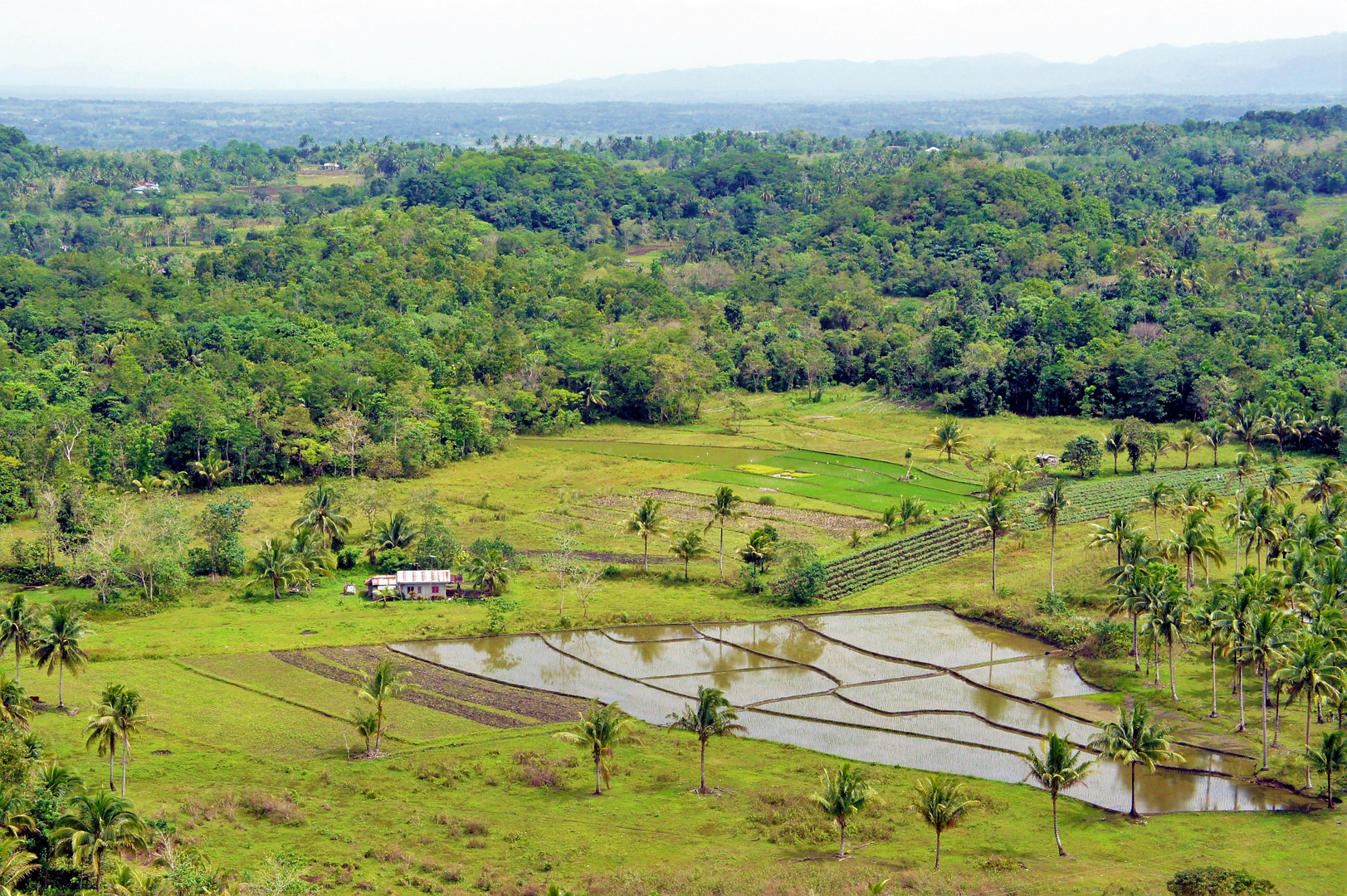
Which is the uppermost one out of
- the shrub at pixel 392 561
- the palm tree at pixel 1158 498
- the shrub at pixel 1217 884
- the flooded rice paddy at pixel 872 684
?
the palm tree at pixel 1158 498

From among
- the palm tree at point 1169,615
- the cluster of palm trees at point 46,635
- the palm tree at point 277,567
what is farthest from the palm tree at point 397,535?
the palm tree at point 1169,615

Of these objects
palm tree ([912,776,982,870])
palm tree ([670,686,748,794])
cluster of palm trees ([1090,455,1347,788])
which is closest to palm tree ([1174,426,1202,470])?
cluster of palm trees ([1090,455,1347,788])

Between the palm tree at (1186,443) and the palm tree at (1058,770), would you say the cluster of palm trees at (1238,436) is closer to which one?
the palm tree at (1186,443)

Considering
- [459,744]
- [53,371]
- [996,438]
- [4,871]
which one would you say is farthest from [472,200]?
[4,871]

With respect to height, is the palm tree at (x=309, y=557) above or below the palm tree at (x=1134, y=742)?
below

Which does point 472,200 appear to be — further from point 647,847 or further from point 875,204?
point 647,847

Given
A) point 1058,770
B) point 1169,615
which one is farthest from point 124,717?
point 1169,615

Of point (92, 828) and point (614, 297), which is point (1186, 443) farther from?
point (92, 828)
